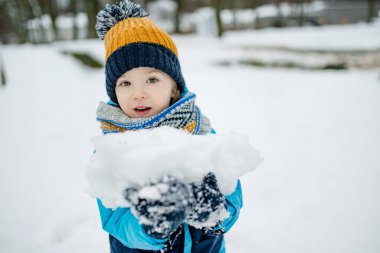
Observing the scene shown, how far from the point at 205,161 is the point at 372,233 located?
2.16 metres

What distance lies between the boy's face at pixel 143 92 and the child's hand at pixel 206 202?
0.46 metres

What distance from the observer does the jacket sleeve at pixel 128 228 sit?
925 millimetres

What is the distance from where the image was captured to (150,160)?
743 millimetres

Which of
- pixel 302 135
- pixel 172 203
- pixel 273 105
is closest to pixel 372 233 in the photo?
pixel 302 135

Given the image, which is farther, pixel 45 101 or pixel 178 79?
pixel 45 101

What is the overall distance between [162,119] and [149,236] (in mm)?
466

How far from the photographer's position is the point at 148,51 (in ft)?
4.09

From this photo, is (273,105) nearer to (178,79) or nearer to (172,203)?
(178,79)

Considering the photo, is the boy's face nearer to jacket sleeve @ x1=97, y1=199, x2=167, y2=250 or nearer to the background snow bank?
the background snow bank

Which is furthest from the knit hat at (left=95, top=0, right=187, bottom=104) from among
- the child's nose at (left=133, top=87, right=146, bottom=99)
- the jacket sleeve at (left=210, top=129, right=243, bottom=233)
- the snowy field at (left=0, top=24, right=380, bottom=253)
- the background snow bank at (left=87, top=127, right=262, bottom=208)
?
the snowy field at (left=0, top=24, right=380, bottom=253)

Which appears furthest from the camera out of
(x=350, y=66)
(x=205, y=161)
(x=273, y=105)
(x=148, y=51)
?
(x=350, y=66)

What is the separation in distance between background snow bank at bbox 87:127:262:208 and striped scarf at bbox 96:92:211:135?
238 mm

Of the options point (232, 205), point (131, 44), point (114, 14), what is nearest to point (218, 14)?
point (114, 14)

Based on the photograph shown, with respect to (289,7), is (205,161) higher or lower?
lower
